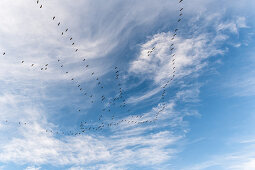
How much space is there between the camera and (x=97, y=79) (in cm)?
10094

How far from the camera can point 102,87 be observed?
109 meters

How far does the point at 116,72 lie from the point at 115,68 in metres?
5.10

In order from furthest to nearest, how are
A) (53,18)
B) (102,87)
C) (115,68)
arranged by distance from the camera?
(102,87), (115,68), (53,18)

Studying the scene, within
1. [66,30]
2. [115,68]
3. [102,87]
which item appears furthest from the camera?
[102,87]

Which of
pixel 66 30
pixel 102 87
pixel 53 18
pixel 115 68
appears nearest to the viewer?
pixel 53 18

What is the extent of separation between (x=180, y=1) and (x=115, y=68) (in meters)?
52.3

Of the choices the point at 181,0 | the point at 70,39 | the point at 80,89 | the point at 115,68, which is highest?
the point at 181,0

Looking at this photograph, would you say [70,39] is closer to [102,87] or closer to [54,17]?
[54,17]

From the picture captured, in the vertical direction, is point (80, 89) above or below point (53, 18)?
below

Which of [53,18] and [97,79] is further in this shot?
[97,79]

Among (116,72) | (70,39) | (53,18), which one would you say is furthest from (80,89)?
(53,18)

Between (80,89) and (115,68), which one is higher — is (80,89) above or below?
below

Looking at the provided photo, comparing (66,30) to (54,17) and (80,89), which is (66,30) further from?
(80,89)

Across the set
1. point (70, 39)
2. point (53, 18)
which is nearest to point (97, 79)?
point (70, 39)
